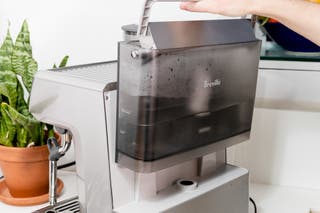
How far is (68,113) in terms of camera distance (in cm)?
75

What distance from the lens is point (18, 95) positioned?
38.5 inches

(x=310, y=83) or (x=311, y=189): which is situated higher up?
(x=310, y=83)

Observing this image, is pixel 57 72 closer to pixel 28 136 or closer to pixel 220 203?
pixel 28 136

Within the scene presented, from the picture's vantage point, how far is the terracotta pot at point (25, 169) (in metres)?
0.93

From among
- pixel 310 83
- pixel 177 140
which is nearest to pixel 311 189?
pixel 310 83

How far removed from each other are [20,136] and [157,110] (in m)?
0.39

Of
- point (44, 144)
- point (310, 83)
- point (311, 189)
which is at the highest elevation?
point (310, 83)

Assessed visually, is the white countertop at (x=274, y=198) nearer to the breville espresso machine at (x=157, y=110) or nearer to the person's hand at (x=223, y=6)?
the breville espresso machine at (x=157, y=110)

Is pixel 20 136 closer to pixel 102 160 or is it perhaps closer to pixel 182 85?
pixel 102 160

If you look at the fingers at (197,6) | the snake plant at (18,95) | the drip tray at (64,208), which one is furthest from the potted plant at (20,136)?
the fingers at (197,6)

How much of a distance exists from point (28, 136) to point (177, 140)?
0.37 metres

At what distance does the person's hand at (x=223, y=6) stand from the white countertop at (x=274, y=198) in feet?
1.50

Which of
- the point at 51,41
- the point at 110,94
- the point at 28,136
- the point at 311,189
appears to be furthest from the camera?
the point at 51,41

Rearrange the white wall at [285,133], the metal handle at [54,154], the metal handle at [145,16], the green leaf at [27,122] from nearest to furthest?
the metal handle at [145,16]
the metal handle at [54,154]
the green leaf at [27,122]
the white wall at [285,133]
